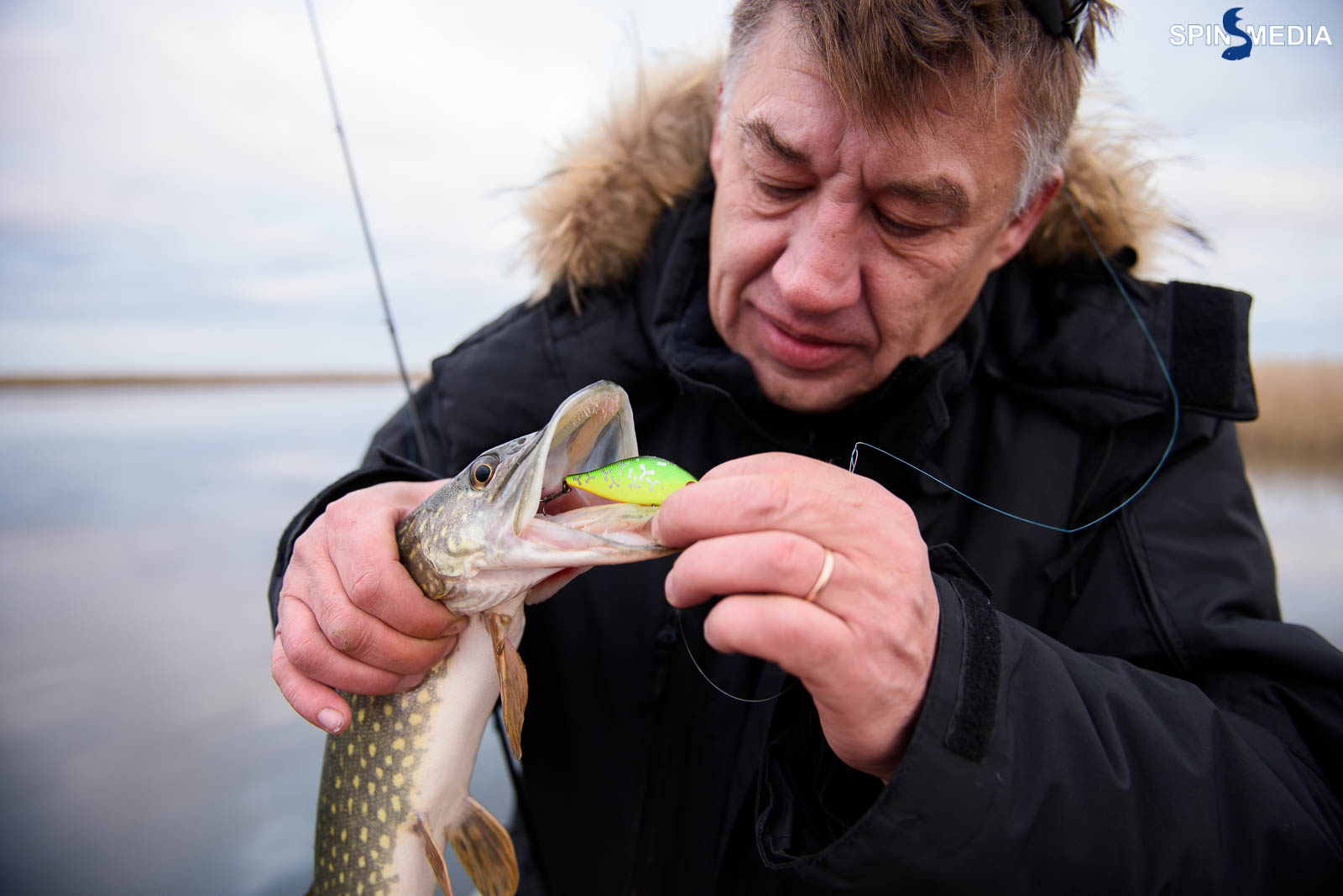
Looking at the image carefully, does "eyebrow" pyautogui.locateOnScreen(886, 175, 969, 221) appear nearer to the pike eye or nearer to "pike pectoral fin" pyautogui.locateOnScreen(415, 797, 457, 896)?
the pike eye

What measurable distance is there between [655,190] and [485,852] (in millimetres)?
1999

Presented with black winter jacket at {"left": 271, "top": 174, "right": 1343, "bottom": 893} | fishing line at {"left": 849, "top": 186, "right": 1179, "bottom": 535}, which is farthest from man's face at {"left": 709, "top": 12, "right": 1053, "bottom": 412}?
fishing line at {"left": 849, "top": 186, "right": 1179, "bottom": 535}

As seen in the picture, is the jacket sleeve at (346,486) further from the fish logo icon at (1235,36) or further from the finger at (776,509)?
the fish logo icon at (1235,36)

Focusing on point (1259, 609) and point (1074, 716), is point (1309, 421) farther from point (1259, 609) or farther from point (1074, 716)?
point (1074, 716)

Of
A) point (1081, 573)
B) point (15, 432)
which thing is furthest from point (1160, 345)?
point (15, 432)

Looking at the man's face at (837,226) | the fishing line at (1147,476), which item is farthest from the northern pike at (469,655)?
the fishing line at (1147,476)

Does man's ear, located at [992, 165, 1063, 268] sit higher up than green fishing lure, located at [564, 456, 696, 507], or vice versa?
man's ear, located at [992, 165, 1063, 268]

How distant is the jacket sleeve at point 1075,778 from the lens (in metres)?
1.00

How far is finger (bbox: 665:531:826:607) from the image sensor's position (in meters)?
0.87

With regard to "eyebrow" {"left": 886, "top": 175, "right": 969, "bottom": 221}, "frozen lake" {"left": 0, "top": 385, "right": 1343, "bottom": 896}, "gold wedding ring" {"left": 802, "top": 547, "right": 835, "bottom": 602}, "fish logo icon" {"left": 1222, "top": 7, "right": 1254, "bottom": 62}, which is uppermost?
"fish logo icon" {"left": 1222, "top": 7, "right": 1254, "bottom": 62}

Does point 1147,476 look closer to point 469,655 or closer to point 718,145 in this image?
point 718,145

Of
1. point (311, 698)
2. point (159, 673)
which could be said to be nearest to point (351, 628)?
point (311, 698)

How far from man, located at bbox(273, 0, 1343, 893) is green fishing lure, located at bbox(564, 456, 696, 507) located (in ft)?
0.43

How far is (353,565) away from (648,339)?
1118 millimetres
